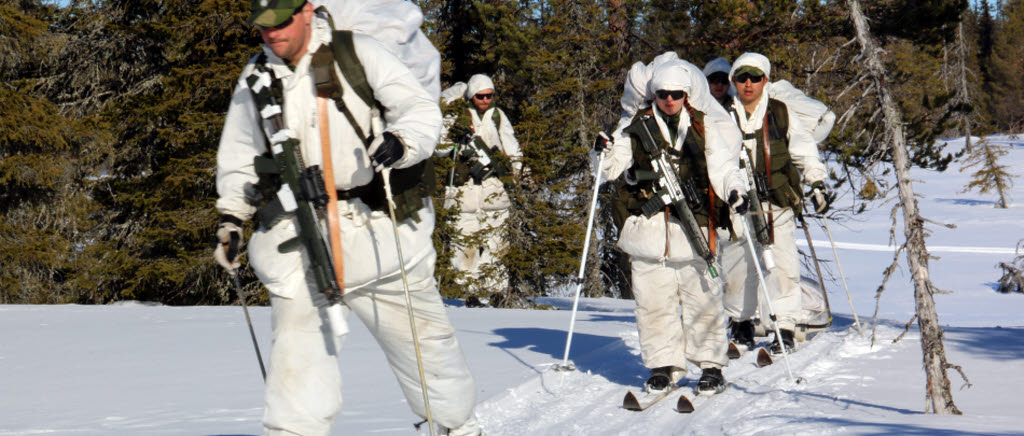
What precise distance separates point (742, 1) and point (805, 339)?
448 centimetres

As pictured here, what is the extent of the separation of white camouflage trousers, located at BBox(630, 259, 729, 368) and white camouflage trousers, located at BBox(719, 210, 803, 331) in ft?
5.10

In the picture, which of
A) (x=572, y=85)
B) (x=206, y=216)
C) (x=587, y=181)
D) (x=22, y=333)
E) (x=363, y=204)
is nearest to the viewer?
(x=363, y=204)

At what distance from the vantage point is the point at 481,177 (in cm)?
1265

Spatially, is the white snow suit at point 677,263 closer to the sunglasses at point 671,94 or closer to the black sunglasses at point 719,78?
the sunglasses at point 671,94

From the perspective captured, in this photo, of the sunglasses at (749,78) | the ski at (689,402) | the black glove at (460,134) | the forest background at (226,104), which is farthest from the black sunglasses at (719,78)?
the black glove at (460,134)

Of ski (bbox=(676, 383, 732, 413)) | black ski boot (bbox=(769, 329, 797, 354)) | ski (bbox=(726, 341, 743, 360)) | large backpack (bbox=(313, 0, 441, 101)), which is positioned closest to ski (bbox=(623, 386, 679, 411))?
ski (bbox=(676, 383, 732, 413))

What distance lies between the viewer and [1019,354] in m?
7.52

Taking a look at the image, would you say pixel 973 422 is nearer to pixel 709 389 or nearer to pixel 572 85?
pixel 709 389

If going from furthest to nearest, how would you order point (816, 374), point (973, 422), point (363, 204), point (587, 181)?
1. point (587, 181)
2. point (816, 374)
3. point (973, 422)
4. point (363, 204)

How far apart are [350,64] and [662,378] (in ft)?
11.3

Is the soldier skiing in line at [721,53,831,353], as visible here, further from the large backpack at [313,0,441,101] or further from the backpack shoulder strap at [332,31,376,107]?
the backpack shoulder strap at [332,31,376,107]

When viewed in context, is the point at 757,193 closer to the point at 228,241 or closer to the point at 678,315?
the point at 678,315

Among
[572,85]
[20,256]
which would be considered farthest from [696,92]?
[20,256]

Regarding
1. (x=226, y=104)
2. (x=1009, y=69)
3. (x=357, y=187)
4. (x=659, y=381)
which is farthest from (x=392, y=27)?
(x=1009, y=69)
